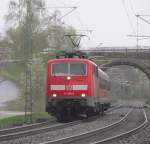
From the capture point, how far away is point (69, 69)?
2789cm

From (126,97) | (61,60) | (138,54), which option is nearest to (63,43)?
(138,54)

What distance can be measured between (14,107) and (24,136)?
23.2 m

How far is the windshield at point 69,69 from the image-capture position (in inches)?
1097

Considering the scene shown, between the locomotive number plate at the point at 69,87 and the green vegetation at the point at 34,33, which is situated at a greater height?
the green vegetation at the point at 34,33

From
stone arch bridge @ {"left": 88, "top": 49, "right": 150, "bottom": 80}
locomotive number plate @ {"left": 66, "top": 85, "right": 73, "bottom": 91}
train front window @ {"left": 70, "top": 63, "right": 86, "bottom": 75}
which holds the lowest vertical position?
locomotive number plate @ {"left": 66, "top": 85, "right": 73, "bottom": 91}

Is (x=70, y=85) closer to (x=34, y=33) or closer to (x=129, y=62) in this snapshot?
(x=34, y=33)

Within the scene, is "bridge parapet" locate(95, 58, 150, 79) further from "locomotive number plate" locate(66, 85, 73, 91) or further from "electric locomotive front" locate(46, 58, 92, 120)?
"locomotive number plate" locate(66, 85, 73, 91)

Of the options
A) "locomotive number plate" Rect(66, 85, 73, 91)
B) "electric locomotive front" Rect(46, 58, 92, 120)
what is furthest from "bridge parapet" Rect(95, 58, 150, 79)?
"locomotive number plate" Rect(66, 85, 73, 91)

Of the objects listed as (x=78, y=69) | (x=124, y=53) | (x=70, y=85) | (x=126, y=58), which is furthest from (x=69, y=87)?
(x=124, y=53)

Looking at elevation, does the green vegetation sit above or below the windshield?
above

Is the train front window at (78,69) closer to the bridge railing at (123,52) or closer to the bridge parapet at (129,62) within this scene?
the bridge railing at (123,52)

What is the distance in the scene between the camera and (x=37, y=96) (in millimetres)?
38438

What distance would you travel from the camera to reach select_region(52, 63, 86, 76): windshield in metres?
27.9

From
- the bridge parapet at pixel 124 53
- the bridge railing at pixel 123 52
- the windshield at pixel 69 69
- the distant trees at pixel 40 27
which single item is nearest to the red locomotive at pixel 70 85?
the windshield at pixel 69 69
